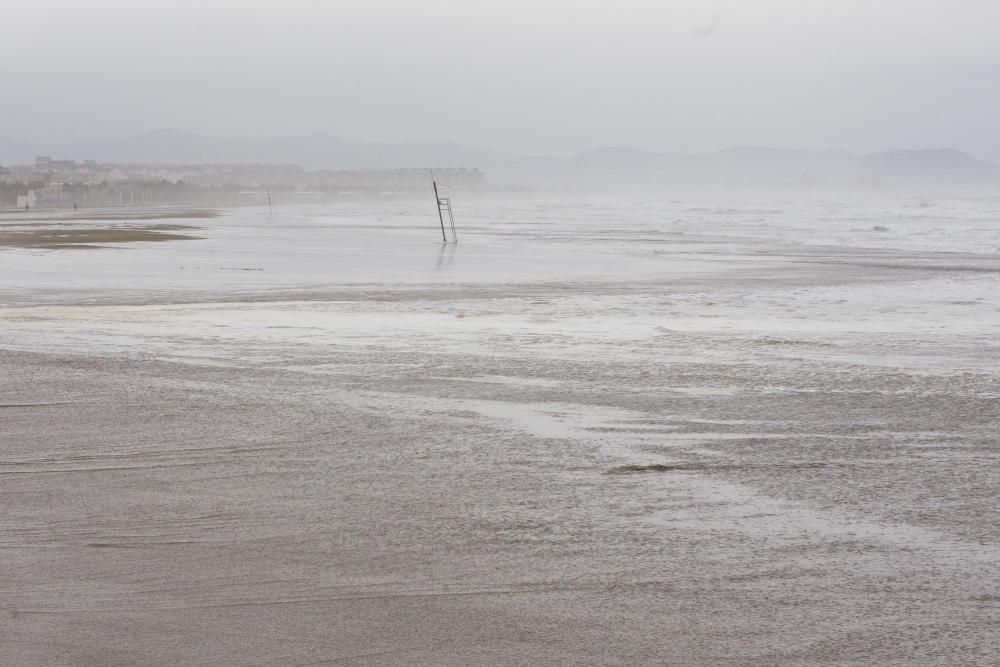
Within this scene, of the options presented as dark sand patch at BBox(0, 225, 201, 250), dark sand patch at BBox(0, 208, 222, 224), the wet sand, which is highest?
the wet sand

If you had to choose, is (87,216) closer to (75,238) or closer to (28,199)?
(75,238)

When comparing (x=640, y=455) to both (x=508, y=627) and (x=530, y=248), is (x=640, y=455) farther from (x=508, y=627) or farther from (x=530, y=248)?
(x=530, y=248)

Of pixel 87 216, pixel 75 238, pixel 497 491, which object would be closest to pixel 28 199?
pixel 87 216

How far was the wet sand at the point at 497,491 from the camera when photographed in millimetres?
4262

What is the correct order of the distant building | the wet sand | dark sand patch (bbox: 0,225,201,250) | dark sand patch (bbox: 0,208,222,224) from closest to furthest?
1. the wet sand
2. dark sand patch (bbox: 0,225,201,250)
3. dark sand patch (bbox: 0,208,222,224)
4. the distant building

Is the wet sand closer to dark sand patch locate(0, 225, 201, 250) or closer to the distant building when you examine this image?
dark sand patch locate(0, 225, 201, 250)

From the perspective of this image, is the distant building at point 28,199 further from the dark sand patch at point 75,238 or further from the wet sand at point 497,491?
the wet sand at point 497,491

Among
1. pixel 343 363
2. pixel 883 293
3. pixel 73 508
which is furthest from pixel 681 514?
pixel 883 293

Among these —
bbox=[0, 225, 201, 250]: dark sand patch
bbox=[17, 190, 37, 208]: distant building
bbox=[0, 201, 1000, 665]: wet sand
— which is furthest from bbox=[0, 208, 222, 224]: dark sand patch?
bbox=[0, 201, 1000, 665]: wet sand

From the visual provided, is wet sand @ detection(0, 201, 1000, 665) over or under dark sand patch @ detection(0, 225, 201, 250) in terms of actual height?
over

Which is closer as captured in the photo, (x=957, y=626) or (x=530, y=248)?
(x=957, y=626)

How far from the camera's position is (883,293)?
1823cm

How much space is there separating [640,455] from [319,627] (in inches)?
127

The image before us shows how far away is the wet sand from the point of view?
426cm
